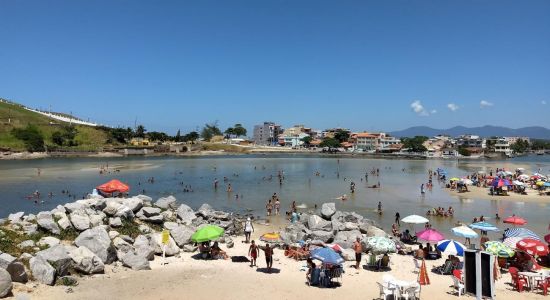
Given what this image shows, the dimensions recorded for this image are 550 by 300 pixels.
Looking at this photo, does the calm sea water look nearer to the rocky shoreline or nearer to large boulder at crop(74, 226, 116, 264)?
the rocky shoreline

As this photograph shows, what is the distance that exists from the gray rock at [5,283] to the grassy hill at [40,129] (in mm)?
111940

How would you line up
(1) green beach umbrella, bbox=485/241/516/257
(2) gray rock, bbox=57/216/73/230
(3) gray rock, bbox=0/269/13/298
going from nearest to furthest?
(3) gray rock, bbox=0/269/13/298
(1) green beach umbrella, bbox=485/241/516/257
(2) gray rock, bbox=57/216/73/230

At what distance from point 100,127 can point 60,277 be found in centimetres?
14425

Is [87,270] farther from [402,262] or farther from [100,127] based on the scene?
[100,127]


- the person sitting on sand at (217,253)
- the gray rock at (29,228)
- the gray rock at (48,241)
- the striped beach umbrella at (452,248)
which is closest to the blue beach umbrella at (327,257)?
the striped beach umbrella at (452,248)

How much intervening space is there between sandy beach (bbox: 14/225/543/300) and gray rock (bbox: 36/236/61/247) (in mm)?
2721

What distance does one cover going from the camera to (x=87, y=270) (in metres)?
14.7

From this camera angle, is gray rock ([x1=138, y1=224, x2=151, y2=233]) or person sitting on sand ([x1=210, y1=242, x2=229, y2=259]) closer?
person sitting on sand ([x1=210, y1=242, x2=229, y2=259])

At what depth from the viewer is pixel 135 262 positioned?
52.7 ft

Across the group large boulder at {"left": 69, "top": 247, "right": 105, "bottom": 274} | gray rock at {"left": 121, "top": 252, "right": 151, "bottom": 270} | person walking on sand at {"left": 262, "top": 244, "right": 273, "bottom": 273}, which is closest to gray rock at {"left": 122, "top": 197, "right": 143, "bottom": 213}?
gray rock at {"left": 121, "top": 252, "right": 151, "bottom": 270}

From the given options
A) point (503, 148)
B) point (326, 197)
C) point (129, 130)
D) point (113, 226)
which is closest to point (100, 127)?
point (129, 130)

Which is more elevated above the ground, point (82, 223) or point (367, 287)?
point (82, 223)

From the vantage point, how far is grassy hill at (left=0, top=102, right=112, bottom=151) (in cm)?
11231

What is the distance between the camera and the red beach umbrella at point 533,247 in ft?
53.8
